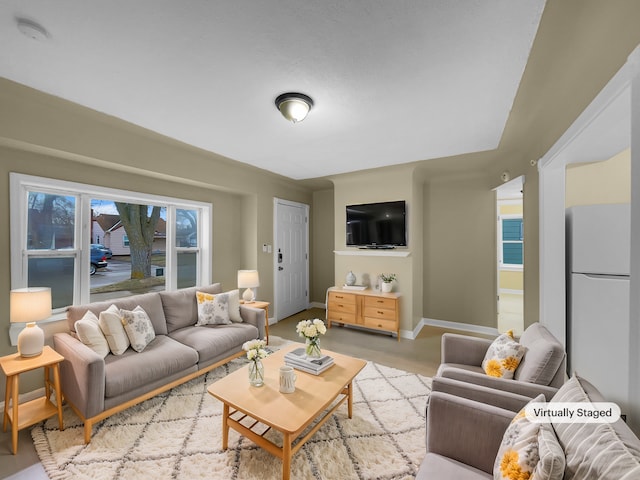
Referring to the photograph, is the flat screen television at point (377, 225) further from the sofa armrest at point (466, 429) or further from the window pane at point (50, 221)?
the window pane at point (50, 221)

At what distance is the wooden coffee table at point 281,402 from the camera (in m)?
1.62

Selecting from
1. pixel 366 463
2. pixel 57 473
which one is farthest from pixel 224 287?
pixel 366 463

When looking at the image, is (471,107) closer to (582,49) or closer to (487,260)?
(582,49)

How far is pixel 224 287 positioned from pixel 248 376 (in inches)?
99.4

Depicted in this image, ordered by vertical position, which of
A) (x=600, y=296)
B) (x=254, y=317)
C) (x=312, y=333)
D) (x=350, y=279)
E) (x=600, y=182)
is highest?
(x=600, y=182)

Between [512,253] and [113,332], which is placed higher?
[512,253]

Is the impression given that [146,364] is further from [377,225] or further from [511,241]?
[511,241]

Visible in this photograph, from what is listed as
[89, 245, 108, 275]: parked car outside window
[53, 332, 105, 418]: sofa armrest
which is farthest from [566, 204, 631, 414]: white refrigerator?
[89, 245, 108, 275]: parked car outside window

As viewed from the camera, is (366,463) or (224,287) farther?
(224,287)

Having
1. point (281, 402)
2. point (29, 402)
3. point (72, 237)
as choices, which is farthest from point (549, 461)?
point (72, 237)

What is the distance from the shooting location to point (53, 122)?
7.43 feet

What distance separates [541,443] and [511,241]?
663cm

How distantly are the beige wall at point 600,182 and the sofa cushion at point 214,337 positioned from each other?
12.4 ft

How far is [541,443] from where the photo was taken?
0.98 meters
